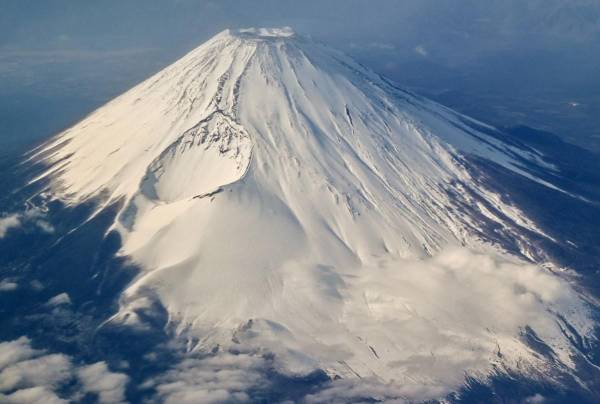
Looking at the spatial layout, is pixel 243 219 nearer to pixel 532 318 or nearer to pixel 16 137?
pixel 532 318

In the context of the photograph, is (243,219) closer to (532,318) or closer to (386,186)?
(386,186)

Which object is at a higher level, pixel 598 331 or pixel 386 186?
pixel 386 186

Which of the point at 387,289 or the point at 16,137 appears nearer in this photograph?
the point at 387,289

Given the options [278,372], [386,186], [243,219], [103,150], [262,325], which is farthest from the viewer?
[103,150]

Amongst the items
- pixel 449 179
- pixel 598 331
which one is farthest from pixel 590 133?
pixel 598 331

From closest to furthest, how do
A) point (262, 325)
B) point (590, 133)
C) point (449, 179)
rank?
point (262, 325) → point (449, 179) → point (590, 133)

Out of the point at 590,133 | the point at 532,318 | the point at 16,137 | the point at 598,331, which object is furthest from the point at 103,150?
the point at 590,133

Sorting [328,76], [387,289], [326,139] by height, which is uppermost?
[328,76]
